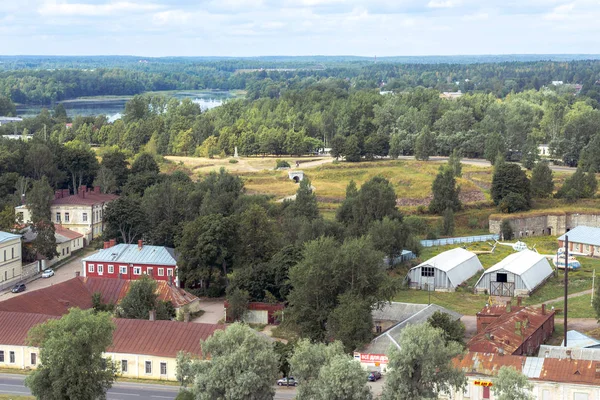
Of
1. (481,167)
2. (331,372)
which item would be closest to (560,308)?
(331,372)

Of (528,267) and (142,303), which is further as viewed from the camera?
(528,267)

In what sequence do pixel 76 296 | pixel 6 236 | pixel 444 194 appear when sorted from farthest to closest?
pixel 444 194, pixel 6 236, pixel 76 296

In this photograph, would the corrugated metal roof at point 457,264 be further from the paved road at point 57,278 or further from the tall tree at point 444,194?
the paved road at point 57,278

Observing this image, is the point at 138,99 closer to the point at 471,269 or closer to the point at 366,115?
the point at 366,115

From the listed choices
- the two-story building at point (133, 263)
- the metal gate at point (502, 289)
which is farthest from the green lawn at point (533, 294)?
the two-story building at point (133, 263)

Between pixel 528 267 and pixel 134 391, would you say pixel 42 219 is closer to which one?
pixel 134 391

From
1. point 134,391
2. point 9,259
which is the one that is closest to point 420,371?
point 134,391

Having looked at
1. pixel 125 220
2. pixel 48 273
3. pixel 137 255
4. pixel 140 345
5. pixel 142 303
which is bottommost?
pixel 48 273
